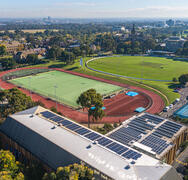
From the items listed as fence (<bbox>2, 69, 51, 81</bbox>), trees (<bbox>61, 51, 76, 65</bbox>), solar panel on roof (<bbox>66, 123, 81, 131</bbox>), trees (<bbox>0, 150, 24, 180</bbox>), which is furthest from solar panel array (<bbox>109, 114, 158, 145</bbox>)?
trees (<bbox>61, 51, 76, 65</bbox>)

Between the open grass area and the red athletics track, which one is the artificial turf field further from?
the red athletics track

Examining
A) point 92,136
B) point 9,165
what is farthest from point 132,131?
point 9,165

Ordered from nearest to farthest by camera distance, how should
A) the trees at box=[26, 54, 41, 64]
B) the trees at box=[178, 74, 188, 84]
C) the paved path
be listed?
the paved path
the trees at box=[178, 74, 188, 84]
the trees at box=[26, 54, 41, 64]

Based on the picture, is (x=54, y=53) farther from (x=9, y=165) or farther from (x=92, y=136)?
(x=9, y=165)

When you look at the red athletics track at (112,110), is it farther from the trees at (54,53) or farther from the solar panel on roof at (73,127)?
the trees at (54,53)

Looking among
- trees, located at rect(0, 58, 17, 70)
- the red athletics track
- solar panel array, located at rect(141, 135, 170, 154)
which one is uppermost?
trees, located at rect(0, 58, 17, 70)

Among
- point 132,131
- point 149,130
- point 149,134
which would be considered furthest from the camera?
point 149,130
